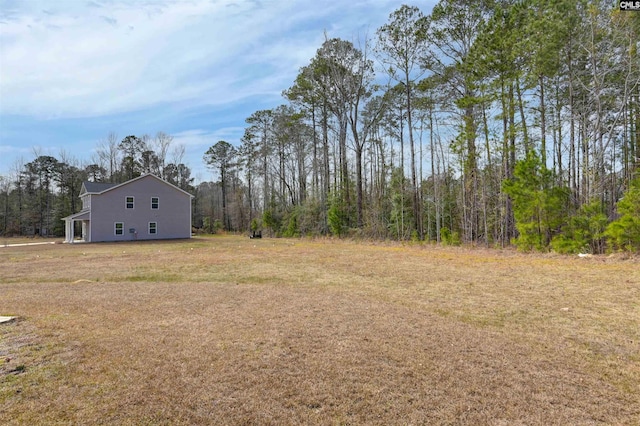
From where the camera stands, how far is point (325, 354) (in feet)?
11.3

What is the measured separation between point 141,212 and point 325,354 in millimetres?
28051

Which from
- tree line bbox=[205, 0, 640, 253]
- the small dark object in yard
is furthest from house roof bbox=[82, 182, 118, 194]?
the small dark object in yard

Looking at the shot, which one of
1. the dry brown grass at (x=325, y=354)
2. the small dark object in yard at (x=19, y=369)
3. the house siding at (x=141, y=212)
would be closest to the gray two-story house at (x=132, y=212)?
the house siding at (x=141, y=212)

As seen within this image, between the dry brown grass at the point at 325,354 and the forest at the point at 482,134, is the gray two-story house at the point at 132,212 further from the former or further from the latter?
the dry brown grass at the point at 325,354

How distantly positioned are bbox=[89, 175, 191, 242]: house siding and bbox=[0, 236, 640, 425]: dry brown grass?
849 inches

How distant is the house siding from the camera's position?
1019 inches

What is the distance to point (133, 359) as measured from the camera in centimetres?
330

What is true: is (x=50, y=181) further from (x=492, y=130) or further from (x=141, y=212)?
(x=492, y=130)

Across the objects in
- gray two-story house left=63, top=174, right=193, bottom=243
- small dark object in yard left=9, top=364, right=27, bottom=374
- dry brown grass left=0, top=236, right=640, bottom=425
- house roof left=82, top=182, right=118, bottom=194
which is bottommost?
dry brown grass left=0, top=236, right=640, bottom=425

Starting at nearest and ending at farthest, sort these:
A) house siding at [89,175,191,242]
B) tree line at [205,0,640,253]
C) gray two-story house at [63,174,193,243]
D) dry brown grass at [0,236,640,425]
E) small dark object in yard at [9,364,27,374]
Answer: dry brown grass at [0,236,640,425] → small dark object in yard at [9,364,27,374] → tree line at [205,0,640,253] → gray two-story house at [63,174,193,243] → house siding at [89,175,191,242]

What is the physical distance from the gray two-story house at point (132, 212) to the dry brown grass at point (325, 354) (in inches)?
850

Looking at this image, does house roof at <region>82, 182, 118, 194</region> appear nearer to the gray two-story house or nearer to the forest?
the gray two-story house

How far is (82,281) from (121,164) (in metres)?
37.0

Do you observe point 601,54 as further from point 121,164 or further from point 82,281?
point 121,164
